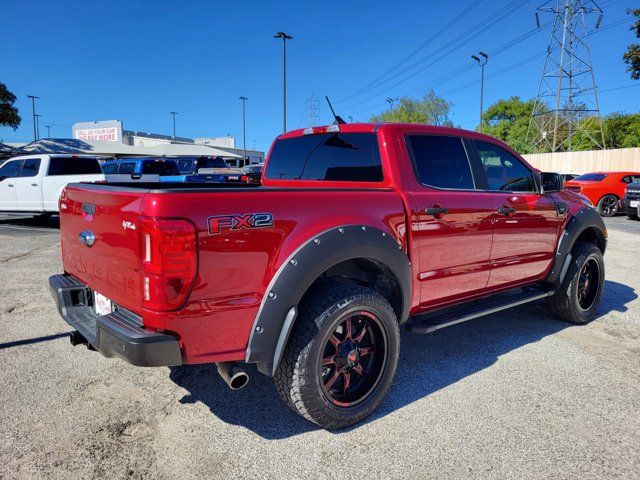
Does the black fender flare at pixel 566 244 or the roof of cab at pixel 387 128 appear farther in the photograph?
the black fender flare at pixel 566 244

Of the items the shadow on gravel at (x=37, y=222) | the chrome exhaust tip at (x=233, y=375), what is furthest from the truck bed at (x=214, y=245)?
the shadow on gravel at (x=37, y=222)

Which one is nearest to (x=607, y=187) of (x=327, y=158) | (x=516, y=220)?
(x=516, y=220)

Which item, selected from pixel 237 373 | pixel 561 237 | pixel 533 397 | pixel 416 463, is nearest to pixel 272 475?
pixel 237 373

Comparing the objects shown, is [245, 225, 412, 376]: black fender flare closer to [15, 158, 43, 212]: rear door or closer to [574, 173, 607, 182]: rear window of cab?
[15, 158, 43, 212]: rear door

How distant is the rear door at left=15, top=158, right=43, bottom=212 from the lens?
1234 cm

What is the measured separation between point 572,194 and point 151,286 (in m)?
4.32

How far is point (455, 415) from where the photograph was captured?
2.99 meters

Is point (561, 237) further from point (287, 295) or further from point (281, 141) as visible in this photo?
point (287, 295)

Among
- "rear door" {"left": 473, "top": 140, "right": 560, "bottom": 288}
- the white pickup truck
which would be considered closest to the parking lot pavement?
"rear door" {"left": 473, "top": 140, "right": 560, "bottom": 288}

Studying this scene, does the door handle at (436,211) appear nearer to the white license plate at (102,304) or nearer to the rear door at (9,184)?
the white license plate at (102,304)

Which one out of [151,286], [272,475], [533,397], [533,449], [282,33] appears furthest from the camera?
[282,33]

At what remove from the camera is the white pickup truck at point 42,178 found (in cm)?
1221

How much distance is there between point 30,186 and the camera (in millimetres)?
12406

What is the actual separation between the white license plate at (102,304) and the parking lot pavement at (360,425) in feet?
2.20
